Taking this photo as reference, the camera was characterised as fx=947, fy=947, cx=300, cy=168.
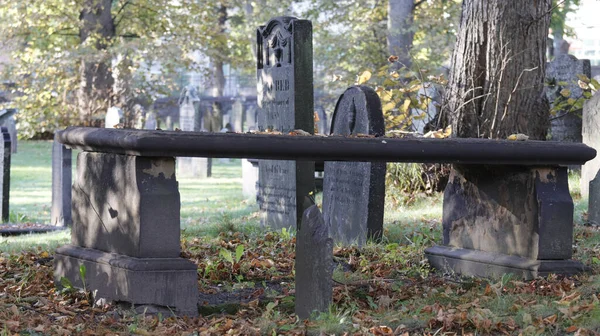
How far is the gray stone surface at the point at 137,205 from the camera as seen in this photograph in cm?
546

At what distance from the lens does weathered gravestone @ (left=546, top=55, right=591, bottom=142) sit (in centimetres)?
1544

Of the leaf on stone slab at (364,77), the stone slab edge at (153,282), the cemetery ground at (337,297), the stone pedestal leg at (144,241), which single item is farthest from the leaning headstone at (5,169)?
the stone slab edge at (153,282)

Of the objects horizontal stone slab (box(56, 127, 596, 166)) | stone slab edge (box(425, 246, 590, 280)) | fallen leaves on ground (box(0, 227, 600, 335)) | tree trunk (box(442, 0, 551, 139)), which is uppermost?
tree trunk (box(442, 0, 551, 139))

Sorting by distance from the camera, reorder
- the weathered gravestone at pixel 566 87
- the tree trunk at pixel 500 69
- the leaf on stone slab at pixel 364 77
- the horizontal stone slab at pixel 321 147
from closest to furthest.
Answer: the horizontal stone slab at pixel 321 147 → the tree trunk at pixel 500 69 → the leaf on stone slab at pixel 364 77 → the weathered gravestone at pixel 566 87

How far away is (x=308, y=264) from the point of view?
16.8ft

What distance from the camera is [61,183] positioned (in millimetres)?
11500

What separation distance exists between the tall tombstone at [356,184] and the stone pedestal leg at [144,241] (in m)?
3.22

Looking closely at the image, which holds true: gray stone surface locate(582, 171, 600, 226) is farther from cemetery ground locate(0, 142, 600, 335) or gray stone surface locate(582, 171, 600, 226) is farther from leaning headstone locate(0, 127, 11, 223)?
leaning headstone locate(0, 127, 11, 223)

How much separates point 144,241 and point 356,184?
12.2ft

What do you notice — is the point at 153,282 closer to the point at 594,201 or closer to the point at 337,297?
the point at 337,297

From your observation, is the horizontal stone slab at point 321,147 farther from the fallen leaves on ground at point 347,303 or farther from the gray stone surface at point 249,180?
the gray stone surface at point 249,180

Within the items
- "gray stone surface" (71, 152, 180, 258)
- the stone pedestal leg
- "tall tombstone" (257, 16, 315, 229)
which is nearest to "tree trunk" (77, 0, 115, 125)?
"tall tombstone" (257, 16, 315, 229)

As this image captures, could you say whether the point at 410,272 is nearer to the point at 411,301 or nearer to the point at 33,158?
the point at 411,301

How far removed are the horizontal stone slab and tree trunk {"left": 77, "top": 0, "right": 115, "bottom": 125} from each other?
2223 centimetres
